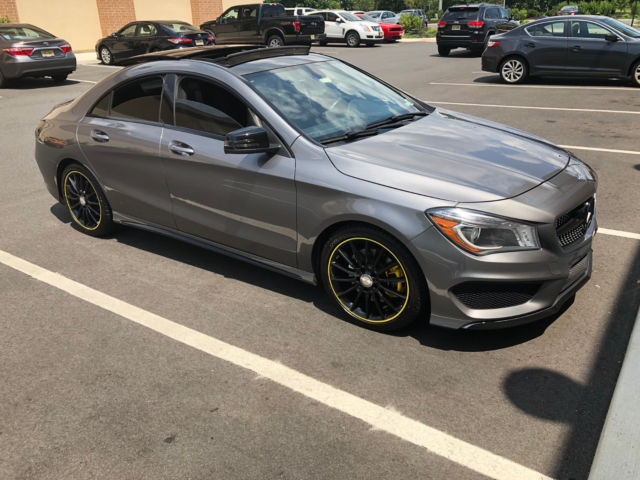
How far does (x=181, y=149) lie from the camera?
15.1ft

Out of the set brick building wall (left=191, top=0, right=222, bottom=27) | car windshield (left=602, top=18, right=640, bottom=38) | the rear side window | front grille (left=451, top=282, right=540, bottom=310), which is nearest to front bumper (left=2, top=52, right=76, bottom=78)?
the rear side window

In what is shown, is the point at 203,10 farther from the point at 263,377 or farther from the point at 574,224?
the point at 263,377

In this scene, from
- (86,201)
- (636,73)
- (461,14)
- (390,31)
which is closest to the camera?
(86,201)

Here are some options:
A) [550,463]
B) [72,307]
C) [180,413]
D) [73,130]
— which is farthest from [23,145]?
[550,463]

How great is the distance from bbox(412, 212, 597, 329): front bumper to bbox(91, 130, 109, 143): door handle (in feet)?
9.86

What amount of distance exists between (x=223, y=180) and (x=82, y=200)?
6.53 ft

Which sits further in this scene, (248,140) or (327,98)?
(327,98)

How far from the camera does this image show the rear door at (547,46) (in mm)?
13594

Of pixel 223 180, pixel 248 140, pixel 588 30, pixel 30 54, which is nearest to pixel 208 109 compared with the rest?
pixel 223 180

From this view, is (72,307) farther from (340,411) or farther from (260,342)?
(340,411)

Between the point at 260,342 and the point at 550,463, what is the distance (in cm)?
185

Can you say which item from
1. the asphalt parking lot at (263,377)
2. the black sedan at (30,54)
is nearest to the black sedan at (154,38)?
the black sedan at (30,54)

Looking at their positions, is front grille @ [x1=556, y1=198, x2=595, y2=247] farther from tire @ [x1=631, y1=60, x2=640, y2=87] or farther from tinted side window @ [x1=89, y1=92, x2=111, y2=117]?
tire @ [x1=631, y1=60, x2=640, y2=87]

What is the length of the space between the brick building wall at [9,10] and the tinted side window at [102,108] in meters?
24.8
